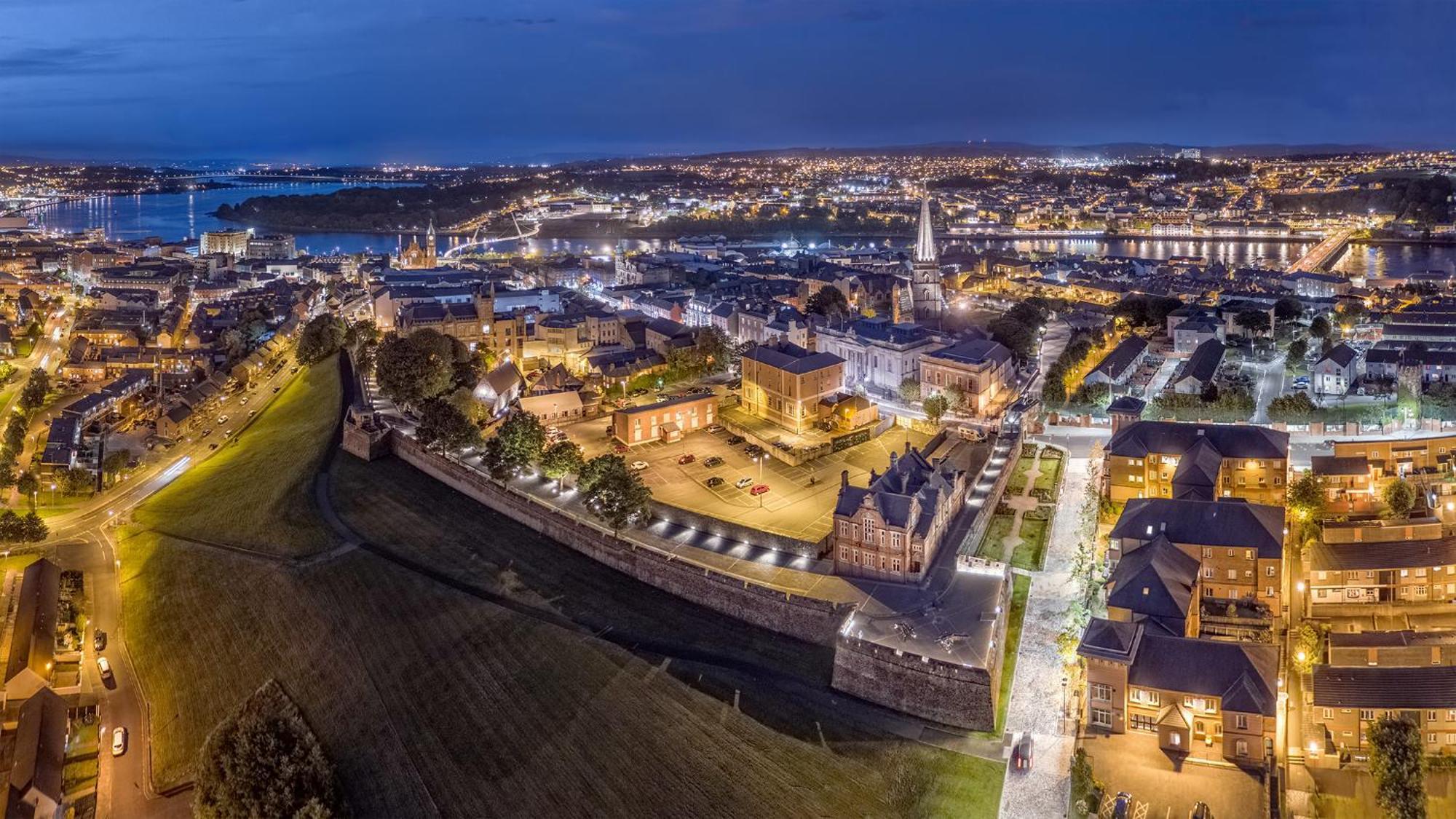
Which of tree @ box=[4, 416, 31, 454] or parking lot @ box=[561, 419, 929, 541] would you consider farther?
tree @ box=[4, 416, 31, 454]

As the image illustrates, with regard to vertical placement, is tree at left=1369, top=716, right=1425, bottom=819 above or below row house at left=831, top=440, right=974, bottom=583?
below

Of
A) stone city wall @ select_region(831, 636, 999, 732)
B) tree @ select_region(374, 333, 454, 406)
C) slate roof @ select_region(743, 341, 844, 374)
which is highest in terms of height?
slate roof @ select_region(743, 341, 844, 374)

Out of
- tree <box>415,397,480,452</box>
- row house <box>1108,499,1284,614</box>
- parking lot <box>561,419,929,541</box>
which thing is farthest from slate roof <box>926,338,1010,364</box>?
tree <box>415,397,480,452</box>

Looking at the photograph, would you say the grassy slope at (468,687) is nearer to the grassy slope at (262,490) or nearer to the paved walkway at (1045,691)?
the grassy slope at (262,490)

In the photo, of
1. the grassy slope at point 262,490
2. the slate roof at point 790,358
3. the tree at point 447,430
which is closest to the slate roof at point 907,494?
the slate roof at point 790,358

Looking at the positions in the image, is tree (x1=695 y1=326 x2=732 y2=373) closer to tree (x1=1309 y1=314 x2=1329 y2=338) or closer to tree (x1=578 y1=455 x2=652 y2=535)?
tree (x1=578 y1=455 x2=652 y2=535)
